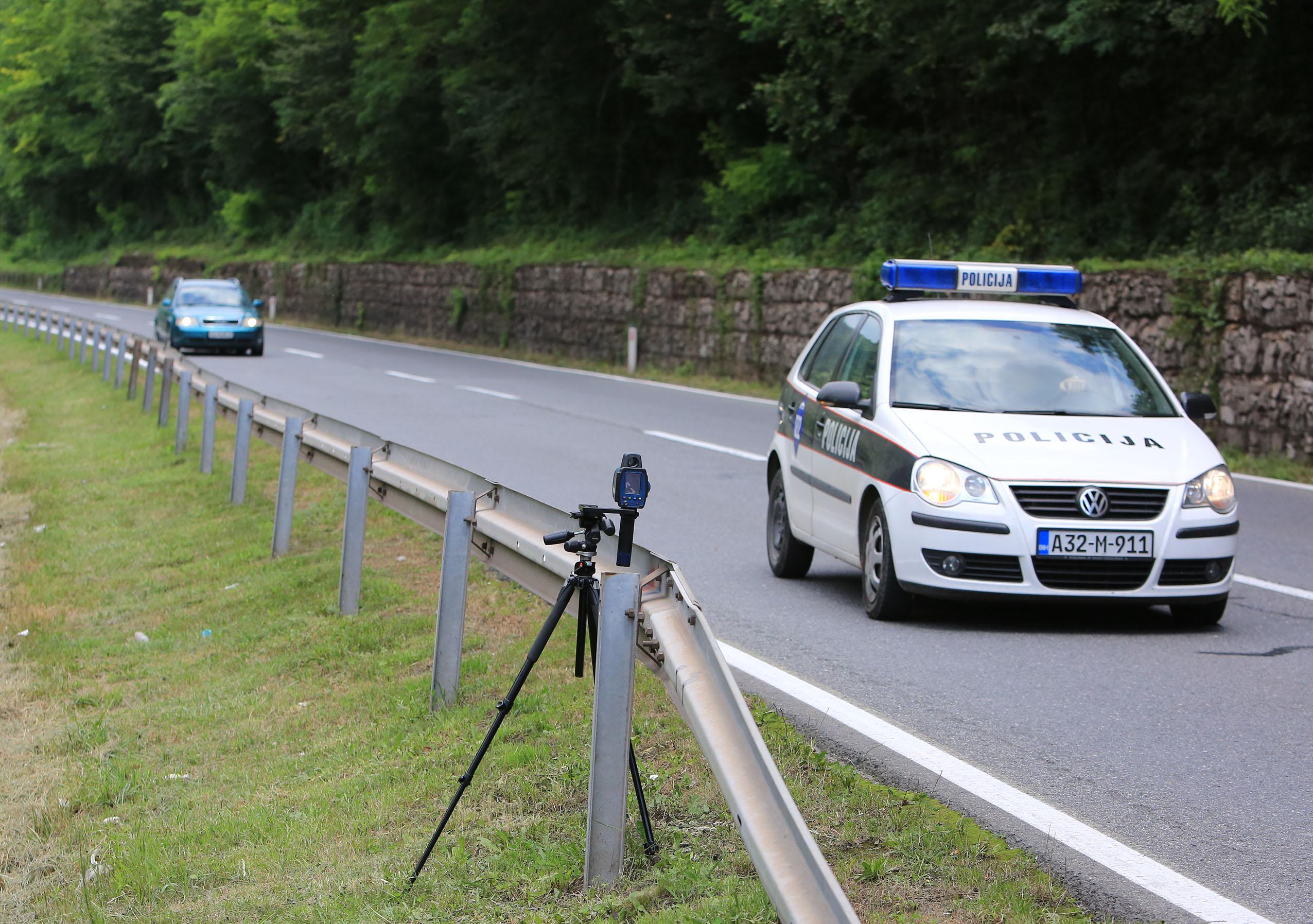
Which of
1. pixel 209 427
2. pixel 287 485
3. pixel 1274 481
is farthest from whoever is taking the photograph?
pixel 1274 481

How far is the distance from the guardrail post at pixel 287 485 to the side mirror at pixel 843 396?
10.9ft

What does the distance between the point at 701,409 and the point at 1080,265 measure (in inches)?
207

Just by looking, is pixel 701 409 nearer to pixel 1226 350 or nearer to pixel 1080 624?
pixel 1226 350

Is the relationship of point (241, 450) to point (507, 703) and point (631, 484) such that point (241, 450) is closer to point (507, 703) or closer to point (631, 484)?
point (507, 703)

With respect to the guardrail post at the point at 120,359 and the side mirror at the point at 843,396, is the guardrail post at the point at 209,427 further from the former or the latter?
the guardrail post at the point at 120,359

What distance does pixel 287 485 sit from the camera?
10078mm

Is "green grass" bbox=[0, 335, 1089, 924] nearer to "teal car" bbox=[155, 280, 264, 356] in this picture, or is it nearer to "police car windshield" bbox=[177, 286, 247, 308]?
"teal car" bbox=[155, 280, 264, 356]

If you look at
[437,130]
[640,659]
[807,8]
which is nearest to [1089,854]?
[640,659]

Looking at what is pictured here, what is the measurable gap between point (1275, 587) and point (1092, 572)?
7.45ft

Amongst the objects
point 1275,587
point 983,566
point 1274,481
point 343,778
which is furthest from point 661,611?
point 1274,481

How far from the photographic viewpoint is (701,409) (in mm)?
21297

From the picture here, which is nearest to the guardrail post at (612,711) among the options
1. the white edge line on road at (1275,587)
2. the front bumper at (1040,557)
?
the front bumper at (1040,557)

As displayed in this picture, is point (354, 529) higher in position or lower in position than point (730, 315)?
lower

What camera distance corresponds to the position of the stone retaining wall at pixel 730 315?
16156 mm
